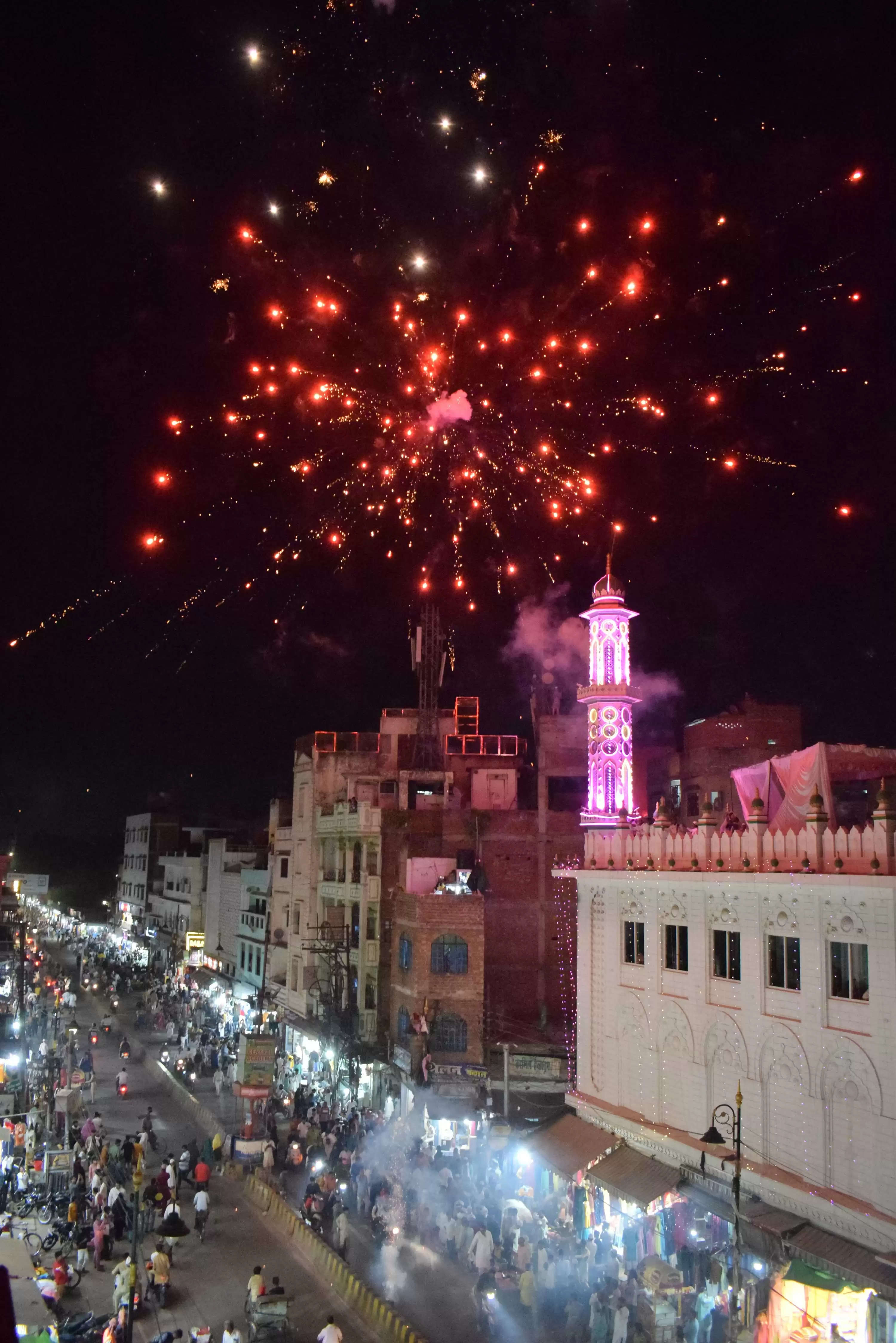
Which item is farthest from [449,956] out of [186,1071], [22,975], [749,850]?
[22,975]

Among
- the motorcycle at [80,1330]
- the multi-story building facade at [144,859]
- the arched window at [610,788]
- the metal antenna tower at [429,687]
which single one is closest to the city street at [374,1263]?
the motorcycle at [80,1330]

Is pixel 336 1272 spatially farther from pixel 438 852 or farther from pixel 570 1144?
pixel 438 852

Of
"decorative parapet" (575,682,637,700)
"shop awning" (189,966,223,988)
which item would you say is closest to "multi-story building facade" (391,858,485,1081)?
"decorative parapet" (575,682,637,700)

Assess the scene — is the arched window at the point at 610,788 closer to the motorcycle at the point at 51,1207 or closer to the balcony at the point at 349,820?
the balcony at the point at 349,820

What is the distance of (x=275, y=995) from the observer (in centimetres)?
4488

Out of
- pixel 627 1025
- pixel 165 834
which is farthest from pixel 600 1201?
pixel 165 834

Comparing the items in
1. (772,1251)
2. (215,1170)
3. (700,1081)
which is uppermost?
(700,1081)

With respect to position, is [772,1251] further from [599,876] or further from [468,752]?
[468,752]

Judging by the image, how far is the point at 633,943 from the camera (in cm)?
2172

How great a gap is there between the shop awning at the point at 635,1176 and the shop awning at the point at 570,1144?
0.38 meters

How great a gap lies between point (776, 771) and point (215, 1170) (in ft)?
57.1

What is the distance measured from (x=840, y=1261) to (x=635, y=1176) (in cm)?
563

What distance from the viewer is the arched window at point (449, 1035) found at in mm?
29938

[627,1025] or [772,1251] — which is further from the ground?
[627,1025]
